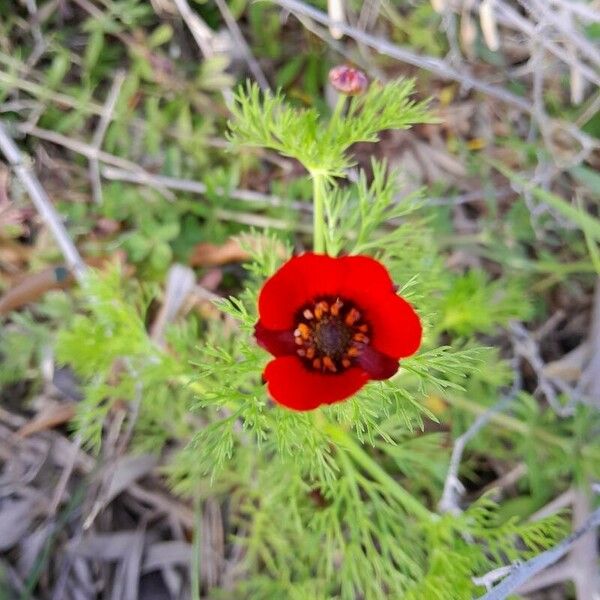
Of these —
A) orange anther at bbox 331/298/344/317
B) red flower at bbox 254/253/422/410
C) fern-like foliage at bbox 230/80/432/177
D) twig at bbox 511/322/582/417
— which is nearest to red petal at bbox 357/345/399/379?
red flower at bbox 254/253/422/410

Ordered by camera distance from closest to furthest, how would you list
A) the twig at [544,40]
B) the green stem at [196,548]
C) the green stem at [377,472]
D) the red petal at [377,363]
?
1. the red petal at [377,363]
2. the green stem at [377,472]
3. the green stem at [196,548]
4. the twig at [544,40]

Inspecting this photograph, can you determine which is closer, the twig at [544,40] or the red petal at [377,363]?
the red petal at [377,363]

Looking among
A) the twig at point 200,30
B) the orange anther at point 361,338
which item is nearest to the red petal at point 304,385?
the orange anther at point 361,338

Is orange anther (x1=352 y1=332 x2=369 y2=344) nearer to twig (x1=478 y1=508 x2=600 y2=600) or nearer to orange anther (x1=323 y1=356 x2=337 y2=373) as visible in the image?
orange anther (x1=323 y1=356 x2=337 y2=373)

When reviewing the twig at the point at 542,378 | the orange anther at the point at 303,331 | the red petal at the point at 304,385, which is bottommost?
the red petal at the point at 304,385

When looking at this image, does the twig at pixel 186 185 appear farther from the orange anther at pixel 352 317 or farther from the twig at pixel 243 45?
the orange anther at pixel 352 317

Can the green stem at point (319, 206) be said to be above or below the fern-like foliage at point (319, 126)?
below

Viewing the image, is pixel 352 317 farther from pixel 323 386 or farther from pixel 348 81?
pixel 348 81

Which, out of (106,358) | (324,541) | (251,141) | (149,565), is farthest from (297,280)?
(149,565)

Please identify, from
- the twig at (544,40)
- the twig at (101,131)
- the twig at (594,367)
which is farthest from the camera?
the twig at (101,131)

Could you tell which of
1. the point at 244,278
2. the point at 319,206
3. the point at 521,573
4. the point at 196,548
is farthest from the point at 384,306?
the point at 244,278
